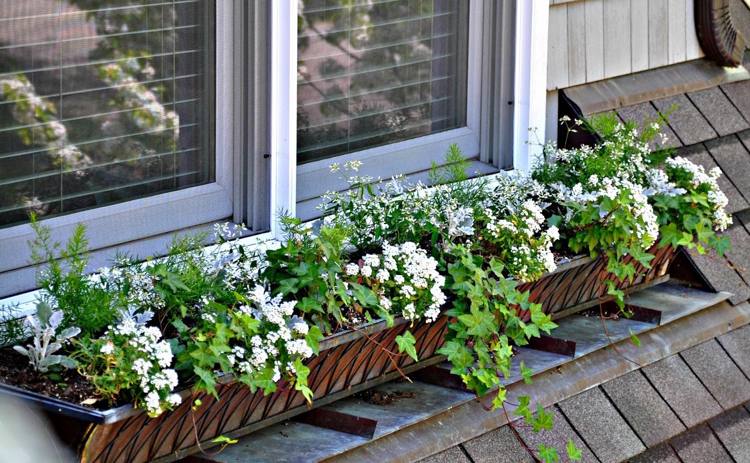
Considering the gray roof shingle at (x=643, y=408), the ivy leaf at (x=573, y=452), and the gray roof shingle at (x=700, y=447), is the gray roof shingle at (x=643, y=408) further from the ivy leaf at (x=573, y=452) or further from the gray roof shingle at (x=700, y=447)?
the ivy leaf at (x=573, y=452)

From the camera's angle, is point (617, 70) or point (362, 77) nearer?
point (362, 77)

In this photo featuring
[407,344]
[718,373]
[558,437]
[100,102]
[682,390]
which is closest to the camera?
[100,102]

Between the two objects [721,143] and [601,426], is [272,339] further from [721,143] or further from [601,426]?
[721,143]

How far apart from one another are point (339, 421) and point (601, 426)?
76 cm

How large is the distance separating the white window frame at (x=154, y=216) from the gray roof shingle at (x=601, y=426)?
909 mm

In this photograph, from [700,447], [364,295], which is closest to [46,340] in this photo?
[364,295]

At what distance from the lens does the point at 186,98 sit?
7.51ft

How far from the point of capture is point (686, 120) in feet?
10.7

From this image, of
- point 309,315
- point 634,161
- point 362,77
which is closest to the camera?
point 309,315

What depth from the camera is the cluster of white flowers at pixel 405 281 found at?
Result: 7.30 ft

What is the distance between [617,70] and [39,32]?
1645 mm

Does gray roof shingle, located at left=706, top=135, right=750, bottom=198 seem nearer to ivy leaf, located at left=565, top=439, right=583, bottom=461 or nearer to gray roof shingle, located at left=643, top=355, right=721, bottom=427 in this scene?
gray roof shingle, located at left=643, top=355, right=721, bottom=427

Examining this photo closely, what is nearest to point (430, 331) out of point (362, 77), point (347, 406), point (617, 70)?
point (347, 406)

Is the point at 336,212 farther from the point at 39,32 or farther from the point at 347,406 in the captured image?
the point at 39,32
